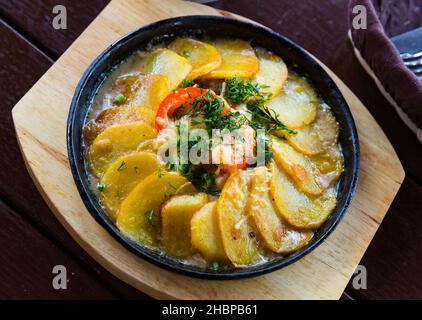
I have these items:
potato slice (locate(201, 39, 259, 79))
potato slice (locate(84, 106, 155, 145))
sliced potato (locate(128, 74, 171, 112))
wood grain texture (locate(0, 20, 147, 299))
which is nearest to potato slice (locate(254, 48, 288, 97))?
potato slice (locate(201, 39, 259, 79))

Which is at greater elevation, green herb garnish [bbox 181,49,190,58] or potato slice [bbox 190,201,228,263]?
green herb garnish [bbox 181,49,190,58]

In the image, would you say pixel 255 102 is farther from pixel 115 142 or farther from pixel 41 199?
pixel 41 199

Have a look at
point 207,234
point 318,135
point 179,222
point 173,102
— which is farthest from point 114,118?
point 318,135

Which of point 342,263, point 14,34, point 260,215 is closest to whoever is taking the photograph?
point 260,215

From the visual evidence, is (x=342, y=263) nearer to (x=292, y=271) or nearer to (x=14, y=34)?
(x=292, y=271)

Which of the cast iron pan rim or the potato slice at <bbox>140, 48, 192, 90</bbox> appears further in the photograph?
the potato slice at <bbox>140, 48, 192, 90</bbox>

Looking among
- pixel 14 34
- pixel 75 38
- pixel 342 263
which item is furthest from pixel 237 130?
pixel 14 34

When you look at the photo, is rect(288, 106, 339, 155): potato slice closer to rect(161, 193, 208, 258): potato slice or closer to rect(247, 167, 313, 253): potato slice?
rect(247, 167, 313, 253): potato slice

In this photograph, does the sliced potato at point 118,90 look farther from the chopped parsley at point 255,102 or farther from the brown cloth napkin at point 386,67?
the brown cloth napkin at point 386,67
